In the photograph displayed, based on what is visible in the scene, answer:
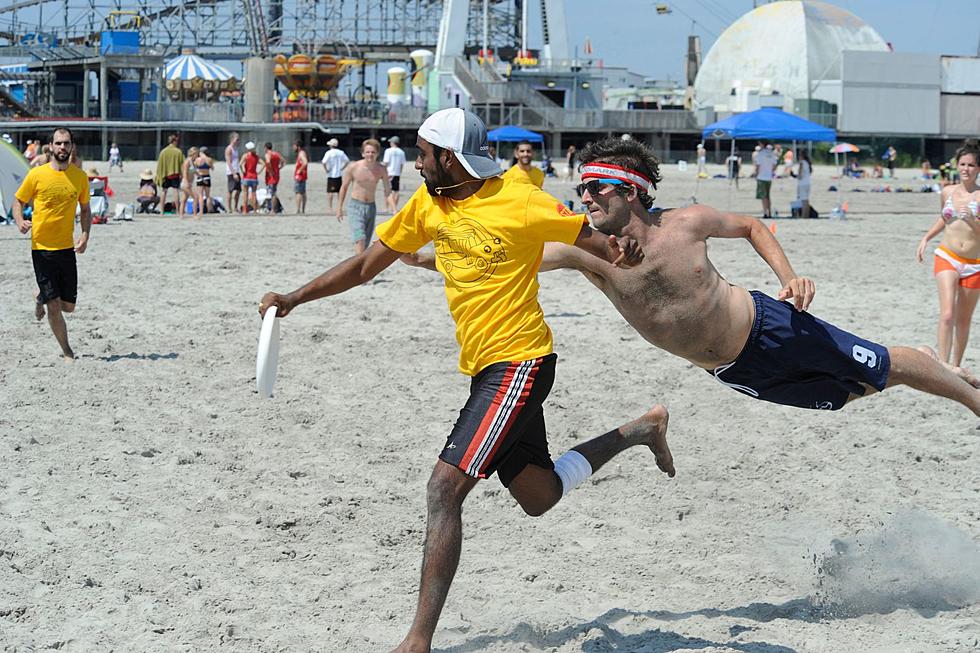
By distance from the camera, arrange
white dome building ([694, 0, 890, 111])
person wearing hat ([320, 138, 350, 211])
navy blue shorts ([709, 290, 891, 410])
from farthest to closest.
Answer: white dome building ([694, 0, 890, 111]) < person wearing hat ([320, 138, 350, 211]) < navy blue shorts ([709, 290, 891, 410])

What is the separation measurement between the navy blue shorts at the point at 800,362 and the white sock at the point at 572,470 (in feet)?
2.38

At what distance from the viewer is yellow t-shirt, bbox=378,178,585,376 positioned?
399 cm

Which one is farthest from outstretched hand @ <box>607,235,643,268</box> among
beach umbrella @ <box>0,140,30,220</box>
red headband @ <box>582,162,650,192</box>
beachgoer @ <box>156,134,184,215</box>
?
beachgoer @ <box>156,134,184,215</box>

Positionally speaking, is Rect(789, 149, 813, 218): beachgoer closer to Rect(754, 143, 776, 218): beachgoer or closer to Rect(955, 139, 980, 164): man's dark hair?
Rect(754, 143, 776, 218): beachgoer

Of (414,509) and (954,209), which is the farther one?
(954,209)

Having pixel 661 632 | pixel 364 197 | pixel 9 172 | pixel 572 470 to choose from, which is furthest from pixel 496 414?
pixel 9 172

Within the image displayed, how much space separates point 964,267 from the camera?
8.17 m

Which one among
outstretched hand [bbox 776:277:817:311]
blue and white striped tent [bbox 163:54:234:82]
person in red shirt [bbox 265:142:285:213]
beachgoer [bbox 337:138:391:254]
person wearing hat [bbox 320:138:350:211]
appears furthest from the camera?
blue and white striped tent [bbox 163:54:234:82]

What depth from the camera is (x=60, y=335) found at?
8969mm

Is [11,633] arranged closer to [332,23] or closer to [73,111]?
[73,111]

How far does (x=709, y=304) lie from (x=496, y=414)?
1.17m

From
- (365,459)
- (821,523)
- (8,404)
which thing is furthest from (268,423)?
(821,523)

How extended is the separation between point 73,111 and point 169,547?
57.4 m

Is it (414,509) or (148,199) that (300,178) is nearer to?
(148,199)
